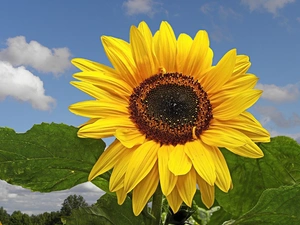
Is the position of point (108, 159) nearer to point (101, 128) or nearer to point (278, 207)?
point (101, 128)

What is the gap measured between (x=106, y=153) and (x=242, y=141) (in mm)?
299

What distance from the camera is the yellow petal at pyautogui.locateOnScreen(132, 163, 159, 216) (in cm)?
115

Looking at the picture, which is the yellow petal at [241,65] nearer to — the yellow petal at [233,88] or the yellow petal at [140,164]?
the yellow petal at [233,88]

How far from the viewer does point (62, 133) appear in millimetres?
1295

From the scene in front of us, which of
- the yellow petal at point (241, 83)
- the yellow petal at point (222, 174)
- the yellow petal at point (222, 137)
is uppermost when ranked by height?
the yellow petal at point (241, 83)

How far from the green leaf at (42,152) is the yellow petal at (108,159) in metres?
0.12

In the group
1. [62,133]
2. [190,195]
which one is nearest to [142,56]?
[62,133]

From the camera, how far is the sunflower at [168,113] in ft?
3.84

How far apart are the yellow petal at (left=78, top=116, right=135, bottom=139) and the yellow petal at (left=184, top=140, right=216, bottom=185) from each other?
164 mm

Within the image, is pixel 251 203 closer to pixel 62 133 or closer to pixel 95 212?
pixel 95 212

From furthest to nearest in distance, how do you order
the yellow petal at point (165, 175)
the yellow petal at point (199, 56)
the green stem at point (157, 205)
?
the yellow petal at point (199, 56) → the green stem at point (157, 205) → the yellow petal at point (165, 175)

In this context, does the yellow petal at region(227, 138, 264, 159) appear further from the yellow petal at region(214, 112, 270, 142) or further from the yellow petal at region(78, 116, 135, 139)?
the yellow petal at region(78, 116, 135, 139)

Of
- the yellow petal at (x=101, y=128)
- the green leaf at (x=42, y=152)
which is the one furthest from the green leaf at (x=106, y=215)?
the yellow petal at (x=101, y=128)

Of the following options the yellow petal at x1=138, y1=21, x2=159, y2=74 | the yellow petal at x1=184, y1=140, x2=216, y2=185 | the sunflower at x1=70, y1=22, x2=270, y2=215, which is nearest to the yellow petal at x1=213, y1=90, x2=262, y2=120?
the sunflower at x1=70, y1=22, x2=270, y2=215
